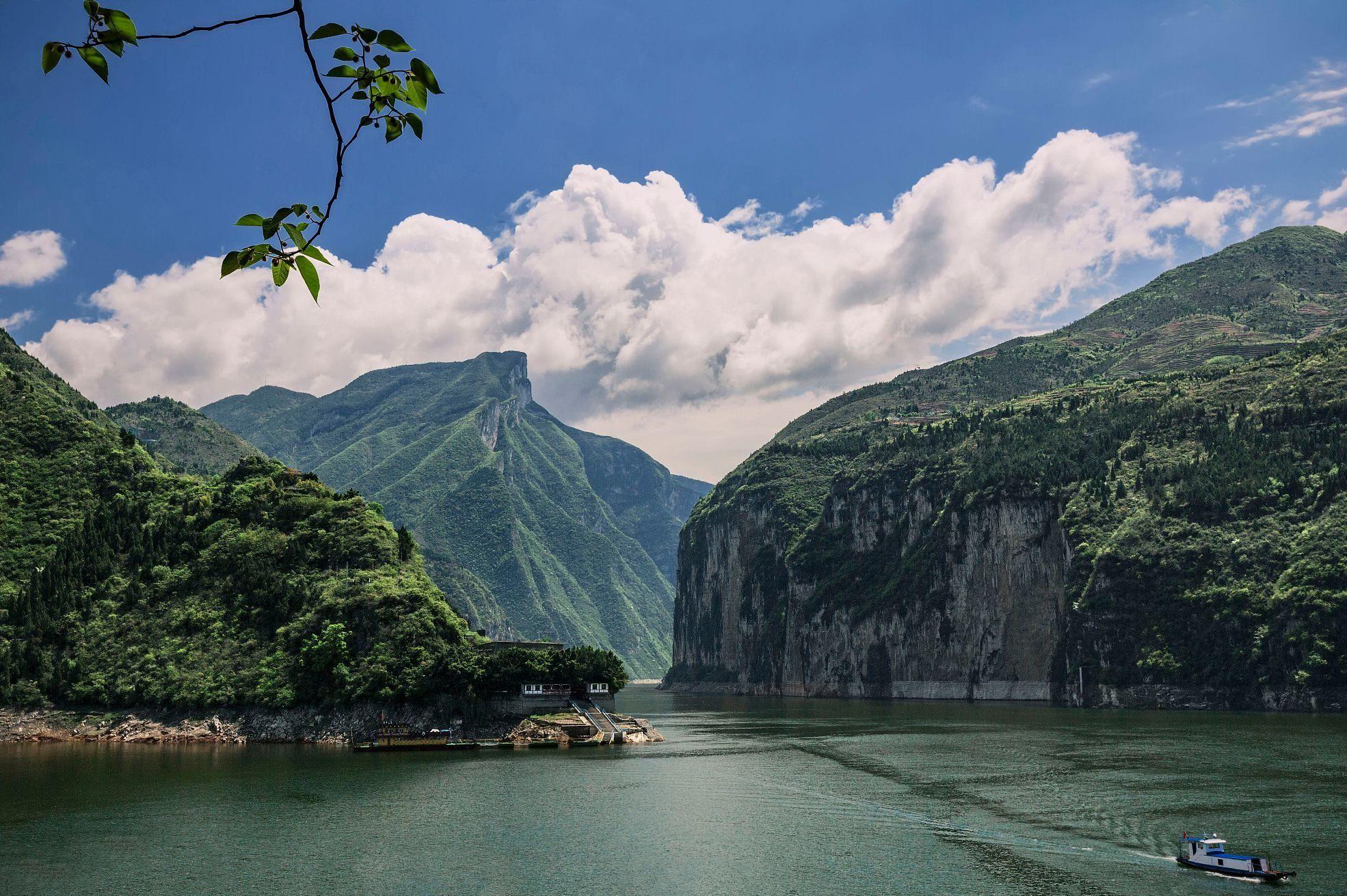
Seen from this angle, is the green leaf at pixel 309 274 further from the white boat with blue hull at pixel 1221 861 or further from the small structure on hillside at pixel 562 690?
the small structure on hillside at pixel 562 690

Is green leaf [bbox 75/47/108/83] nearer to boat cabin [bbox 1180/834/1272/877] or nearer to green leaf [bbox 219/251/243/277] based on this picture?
green leaf [bbox 219/251/243/277]

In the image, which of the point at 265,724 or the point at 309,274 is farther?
the point at 265,724

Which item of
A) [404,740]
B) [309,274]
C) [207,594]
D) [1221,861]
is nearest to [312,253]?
[309,274]

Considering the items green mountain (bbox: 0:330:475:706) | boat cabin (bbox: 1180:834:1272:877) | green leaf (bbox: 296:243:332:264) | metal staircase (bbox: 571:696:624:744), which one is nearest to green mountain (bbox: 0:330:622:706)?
green mountain (bbox: 0:330:475:706)

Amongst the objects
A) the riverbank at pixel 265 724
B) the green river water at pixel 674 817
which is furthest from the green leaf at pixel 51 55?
the riverbank at pixel 265 724

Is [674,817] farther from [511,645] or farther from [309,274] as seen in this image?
[309,274]

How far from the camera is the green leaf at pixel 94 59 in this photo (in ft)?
26.2

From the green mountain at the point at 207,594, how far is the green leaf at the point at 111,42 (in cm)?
12999

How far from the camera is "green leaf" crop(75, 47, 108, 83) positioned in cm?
800

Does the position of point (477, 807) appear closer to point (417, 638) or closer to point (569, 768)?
point (569, 768)

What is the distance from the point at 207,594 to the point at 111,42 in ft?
528

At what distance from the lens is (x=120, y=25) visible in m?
8.12

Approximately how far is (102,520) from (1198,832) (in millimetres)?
154057

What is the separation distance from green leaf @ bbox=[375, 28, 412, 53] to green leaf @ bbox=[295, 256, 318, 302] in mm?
1859
